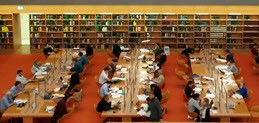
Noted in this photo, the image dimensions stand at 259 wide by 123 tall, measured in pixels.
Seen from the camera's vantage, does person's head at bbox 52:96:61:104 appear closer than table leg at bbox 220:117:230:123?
No

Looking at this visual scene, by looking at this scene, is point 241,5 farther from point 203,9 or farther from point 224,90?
point 224,90

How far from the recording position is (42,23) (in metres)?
24.2

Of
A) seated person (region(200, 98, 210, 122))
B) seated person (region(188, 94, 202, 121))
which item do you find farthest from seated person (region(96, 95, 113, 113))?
seated person (region(200, 98, 210, 122))

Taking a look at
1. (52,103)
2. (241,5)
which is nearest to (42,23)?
(241,5)

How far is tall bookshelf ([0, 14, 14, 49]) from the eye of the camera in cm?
2422

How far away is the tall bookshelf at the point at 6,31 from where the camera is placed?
79.5 ft

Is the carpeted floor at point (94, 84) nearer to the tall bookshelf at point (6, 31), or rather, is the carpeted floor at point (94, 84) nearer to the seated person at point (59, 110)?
the seated person at point (59, 110)

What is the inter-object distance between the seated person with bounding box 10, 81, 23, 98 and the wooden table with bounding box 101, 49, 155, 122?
9.47 feet

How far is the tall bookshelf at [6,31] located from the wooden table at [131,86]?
22.5 feet

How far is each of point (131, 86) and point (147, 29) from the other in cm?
882

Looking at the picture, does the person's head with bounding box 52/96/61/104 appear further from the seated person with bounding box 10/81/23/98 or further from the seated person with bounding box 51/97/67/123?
the seated person with bounding box 10/81/23/98

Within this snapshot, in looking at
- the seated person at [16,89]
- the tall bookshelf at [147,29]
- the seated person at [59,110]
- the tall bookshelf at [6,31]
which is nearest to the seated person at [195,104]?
the seated person at [59,110]

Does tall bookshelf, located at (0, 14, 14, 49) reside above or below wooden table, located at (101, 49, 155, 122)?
above
